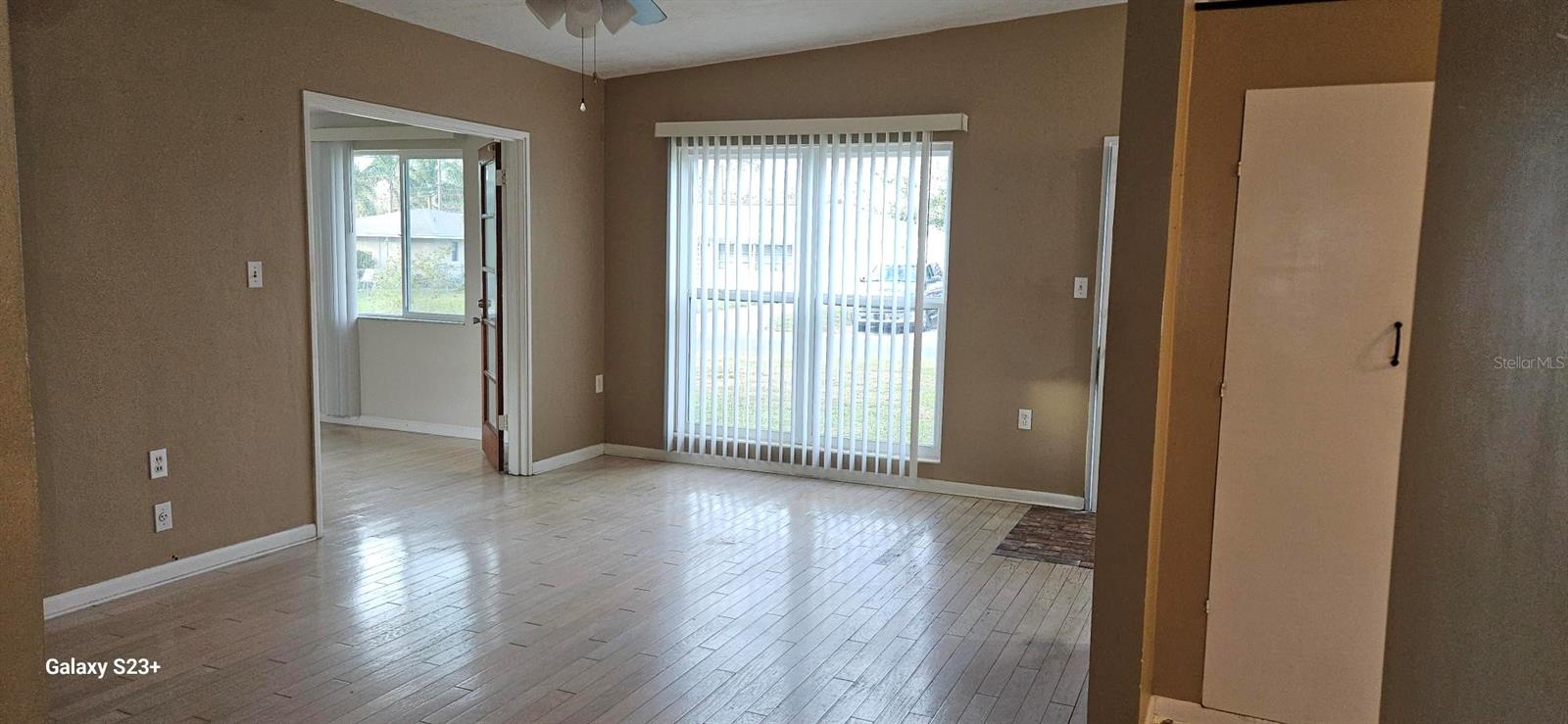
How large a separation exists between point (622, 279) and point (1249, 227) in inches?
173

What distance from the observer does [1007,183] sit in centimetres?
535

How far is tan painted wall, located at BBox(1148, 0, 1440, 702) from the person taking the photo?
2543 millimetres

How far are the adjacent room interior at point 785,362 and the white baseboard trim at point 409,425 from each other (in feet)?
0.09

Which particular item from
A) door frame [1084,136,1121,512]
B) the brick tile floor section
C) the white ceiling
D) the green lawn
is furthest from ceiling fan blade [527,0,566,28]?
the brick tile floor section

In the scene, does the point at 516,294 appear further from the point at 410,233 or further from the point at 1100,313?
the point at 1100,313

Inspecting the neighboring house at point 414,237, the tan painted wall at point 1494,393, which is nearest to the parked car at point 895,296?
the neighboring house at point 414,237

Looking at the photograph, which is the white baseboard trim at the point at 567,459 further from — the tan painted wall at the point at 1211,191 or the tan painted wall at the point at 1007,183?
the tan painted wall at the point at 1211,191

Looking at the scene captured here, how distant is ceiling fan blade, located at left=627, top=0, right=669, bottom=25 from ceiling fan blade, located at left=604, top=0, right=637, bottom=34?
3 cm

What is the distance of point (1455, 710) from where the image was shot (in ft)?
2.52

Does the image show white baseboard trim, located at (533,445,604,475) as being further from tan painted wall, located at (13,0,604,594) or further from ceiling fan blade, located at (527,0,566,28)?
ceiling fan blade, located at (527,0,566,28)

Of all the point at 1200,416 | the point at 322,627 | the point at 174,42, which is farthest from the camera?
the point at 174,42

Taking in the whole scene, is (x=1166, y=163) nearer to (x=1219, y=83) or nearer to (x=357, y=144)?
(x=1219, y=83)

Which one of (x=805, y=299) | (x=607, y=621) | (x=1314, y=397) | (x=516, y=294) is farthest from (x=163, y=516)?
(x=1314, y=397)

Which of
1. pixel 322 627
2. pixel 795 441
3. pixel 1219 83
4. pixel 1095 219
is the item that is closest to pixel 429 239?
pixel 795 441
